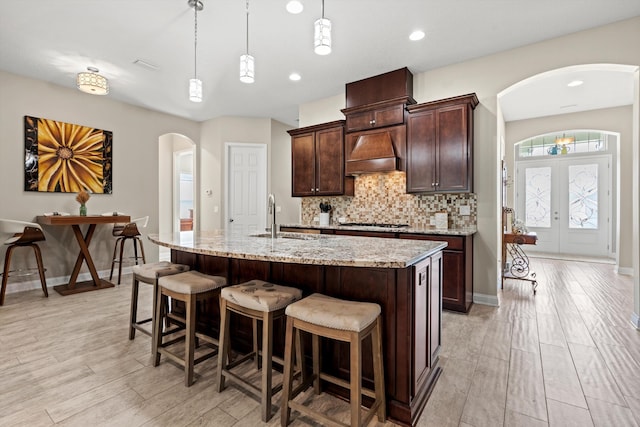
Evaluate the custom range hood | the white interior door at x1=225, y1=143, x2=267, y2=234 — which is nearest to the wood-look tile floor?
the custom range hood

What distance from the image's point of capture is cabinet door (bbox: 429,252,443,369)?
1.94 m

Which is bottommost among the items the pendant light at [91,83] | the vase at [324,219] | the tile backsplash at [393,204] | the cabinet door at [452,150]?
the vase at [324,219]

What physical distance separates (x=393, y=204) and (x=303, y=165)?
158 cm

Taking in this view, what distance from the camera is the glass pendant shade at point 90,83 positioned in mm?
3553

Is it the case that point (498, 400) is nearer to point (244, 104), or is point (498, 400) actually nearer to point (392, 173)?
point (392, 173)

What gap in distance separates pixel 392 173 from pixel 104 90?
3888 mm

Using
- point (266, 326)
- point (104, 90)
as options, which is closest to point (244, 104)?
point (104, 90)

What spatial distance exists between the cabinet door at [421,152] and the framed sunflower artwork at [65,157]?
15.5 feet

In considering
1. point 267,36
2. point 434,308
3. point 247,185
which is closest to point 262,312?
point 434,308

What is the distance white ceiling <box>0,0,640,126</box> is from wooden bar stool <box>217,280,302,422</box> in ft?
8.20

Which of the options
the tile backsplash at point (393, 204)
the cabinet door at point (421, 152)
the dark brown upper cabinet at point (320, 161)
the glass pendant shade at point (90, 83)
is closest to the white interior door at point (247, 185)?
the dark brown upper cabinet at point (320, 161)

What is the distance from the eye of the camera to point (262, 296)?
5.51ft

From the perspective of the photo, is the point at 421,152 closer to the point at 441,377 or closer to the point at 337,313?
the point at 441,377

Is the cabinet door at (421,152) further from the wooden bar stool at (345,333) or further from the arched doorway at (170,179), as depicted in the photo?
the arched doorway at (170,179)
